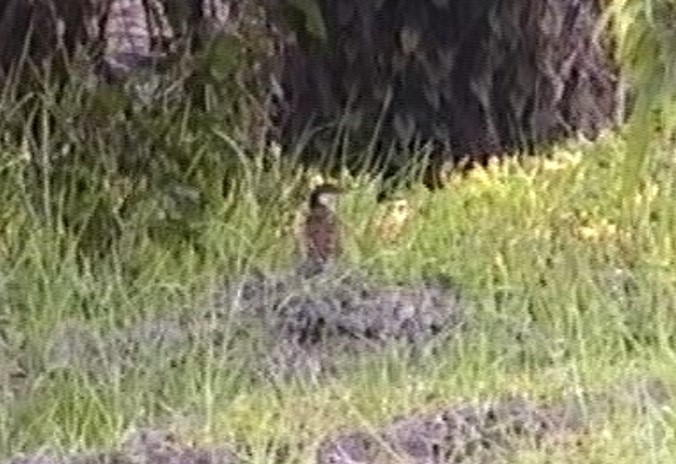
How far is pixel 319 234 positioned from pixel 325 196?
0.20m

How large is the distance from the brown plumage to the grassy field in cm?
5

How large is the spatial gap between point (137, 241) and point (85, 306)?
361 mm

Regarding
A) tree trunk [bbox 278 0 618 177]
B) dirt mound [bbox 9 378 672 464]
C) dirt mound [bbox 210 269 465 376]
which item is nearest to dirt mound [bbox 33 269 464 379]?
dirt mound [bbox 210 269 465 376]

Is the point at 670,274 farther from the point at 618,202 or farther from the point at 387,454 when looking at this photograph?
the point at 387,454

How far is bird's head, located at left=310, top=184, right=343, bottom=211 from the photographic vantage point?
4664 millimetres

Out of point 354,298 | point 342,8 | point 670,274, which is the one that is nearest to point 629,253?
point 670,274

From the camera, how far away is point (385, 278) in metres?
4.38

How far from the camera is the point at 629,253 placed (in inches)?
178

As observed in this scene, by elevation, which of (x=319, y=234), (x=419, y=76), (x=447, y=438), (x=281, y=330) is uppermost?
(x=419, y=76)

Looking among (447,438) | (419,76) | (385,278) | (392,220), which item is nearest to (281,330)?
(385,278)

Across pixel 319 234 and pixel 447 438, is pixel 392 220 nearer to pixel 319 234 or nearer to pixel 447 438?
pixel 319 234

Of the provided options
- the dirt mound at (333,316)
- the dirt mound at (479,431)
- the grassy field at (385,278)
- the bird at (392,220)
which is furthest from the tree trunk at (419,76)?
the dirt mound at (479,431)

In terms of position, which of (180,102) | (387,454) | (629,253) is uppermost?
(180,102)

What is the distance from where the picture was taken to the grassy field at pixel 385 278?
3629 millimetres
